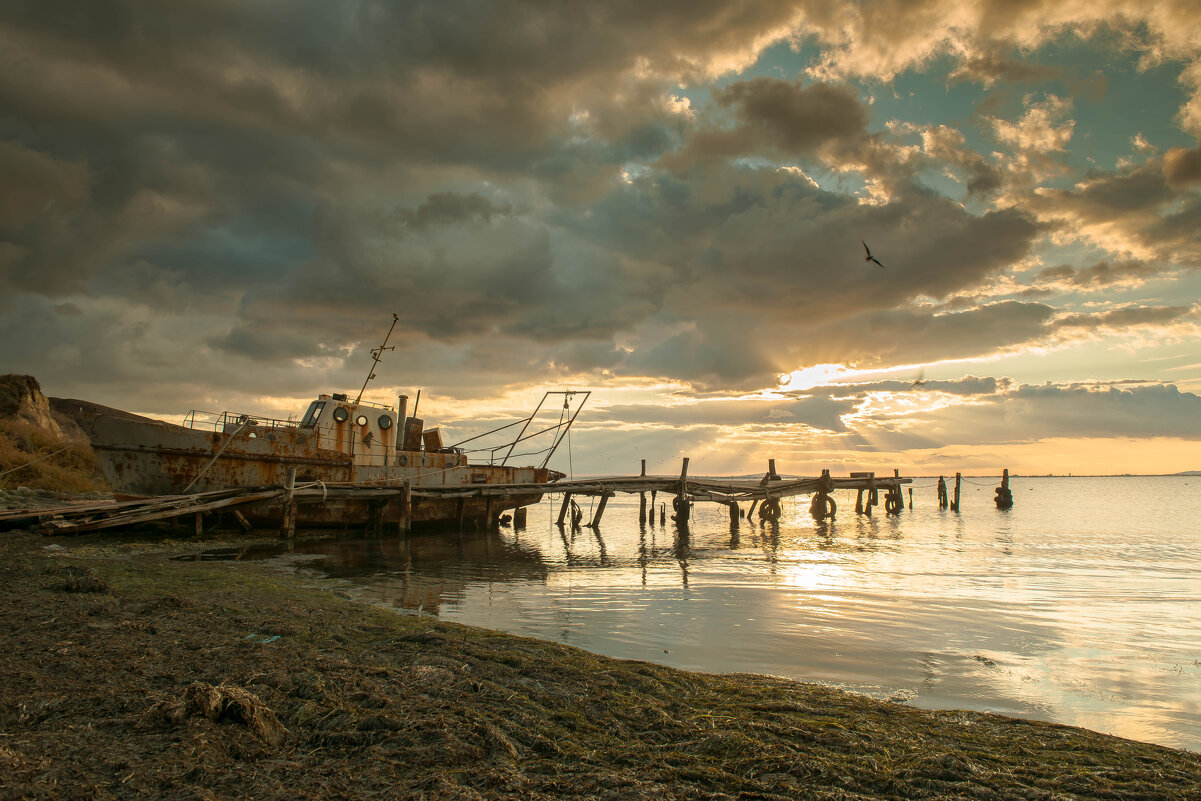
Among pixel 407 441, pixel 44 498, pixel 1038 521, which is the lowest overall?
pixel 1038 521

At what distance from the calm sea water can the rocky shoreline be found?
1.62 m

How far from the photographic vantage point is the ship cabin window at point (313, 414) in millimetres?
25556

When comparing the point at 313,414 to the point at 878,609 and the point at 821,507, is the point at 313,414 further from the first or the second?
the point at 821,507

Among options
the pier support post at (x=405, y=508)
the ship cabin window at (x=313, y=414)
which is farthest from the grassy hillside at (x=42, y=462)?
the pier support post at (x=405, y=508)

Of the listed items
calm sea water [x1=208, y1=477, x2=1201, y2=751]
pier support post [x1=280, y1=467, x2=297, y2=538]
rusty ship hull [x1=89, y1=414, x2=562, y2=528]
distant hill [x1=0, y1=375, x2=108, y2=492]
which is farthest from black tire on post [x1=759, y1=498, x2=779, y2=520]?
distant hill [x1=0, y1=375, x2=108, y2=492]

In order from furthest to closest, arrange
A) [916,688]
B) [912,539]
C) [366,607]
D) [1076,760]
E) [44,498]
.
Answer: [912,539], [44,498], [366,607], [916,688], [1076,760]

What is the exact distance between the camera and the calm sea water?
7.24 m

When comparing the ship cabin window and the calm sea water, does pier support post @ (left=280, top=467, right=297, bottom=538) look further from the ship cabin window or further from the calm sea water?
the ship cabin window

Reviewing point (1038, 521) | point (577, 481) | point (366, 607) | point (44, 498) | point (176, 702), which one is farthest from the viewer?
point (1038, 521)

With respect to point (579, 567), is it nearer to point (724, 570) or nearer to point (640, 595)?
point (724, 570)

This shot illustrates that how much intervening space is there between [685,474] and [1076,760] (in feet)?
93.6

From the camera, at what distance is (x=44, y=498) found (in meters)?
23.2

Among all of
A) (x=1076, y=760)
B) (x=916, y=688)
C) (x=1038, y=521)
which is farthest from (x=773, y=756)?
(x=1038, y=521)

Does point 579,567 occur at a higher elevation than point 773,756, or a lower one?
lower
